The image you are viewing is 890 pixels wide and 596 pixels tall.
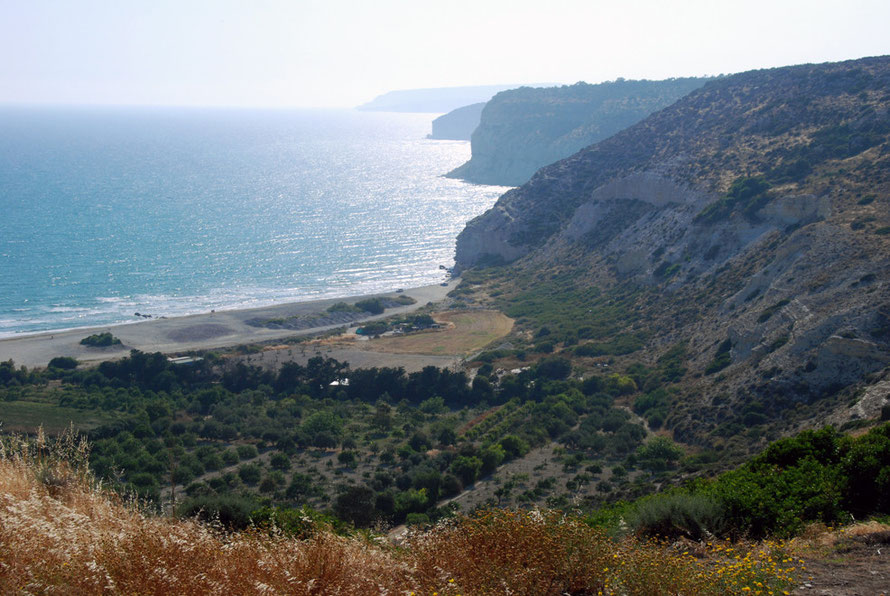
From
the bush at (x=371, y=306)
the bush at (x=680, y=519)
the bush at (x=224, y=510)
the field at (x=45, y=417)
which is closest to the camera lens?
the bush at (x=680, y=519)

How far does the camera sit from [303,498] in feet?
77.7

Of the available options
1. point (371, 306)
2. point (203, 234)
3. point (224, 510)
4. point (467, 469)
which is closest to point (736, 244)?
point (467, 469)

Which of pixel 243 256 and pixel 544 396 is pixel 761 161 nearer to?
pixel 544 396

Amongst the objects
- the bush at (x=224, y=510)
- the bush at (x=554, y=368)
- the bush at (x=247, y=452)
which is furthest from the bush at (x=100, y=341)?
the bush at (x=224, y=510)

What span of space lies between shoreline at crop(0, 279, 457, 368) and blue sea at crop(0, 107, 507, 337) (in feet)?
11.0

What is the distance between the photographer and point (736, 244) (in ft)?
143

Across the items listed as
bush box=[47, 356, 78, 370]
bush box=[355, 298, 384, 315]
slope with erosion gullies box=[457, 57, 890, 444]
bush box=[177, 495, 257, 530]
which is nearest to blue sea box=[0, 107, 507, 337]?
bush box=[355, 298, 384, 315]

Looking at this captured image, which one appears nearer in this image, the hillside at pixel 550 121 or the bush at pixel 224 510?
the bush at pixel 224 510

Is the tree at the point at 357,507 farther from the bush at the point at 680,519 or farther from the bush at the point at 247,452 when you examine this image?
the bush at the point at 680,519

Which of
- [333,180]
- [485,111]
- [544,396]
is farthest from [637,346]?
[485,111]

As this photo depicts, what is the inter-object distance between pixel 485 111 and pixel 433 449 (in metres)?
140

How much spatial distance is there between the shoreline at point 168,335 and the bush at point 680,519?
145 feet

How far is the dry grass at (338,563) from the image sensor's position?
6531 millimetres

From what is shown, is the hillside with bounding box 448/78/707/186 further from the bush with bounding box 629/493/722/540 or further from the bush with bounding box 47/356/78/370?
the bush with bounding box 629/493/722/540
